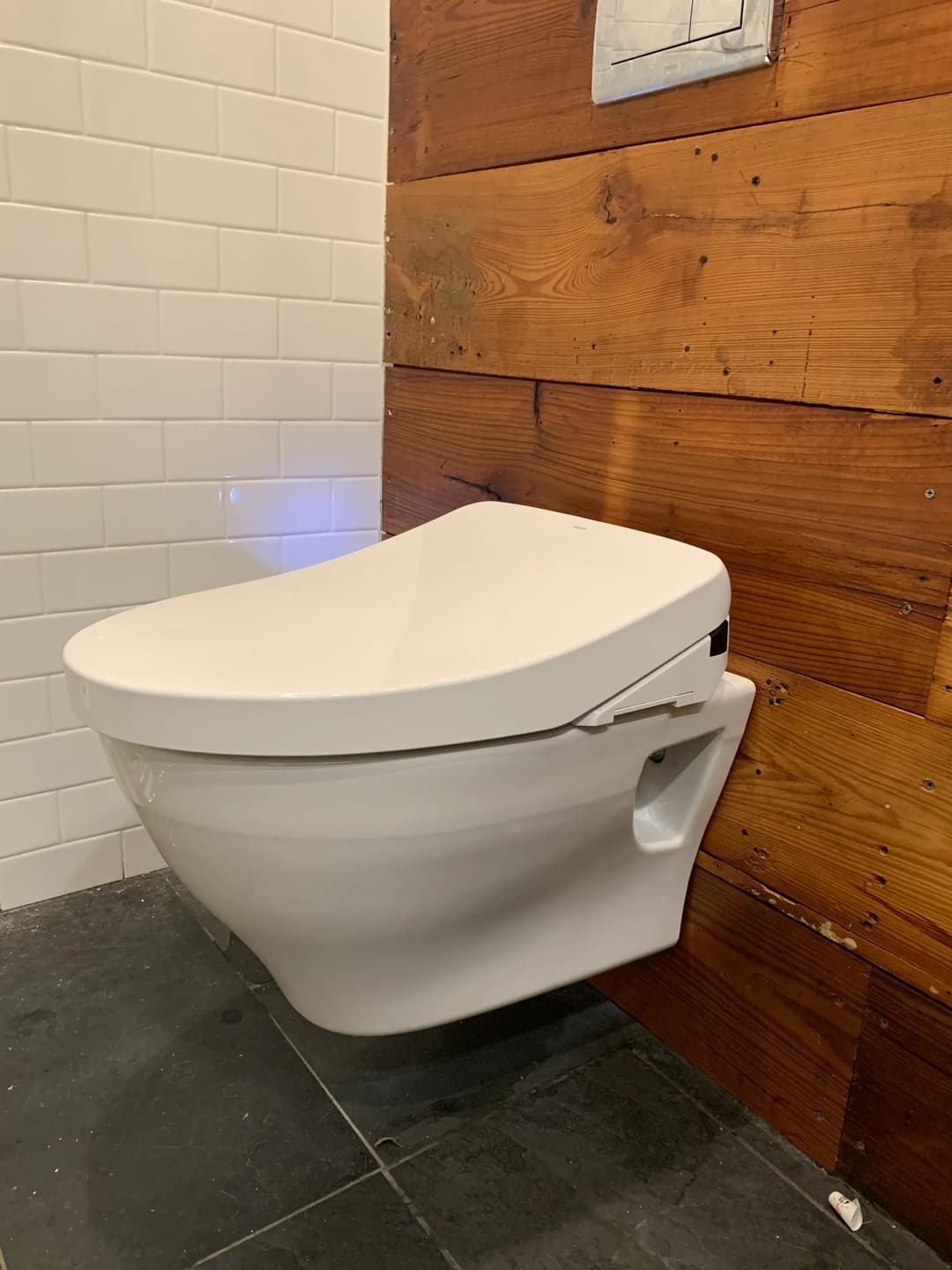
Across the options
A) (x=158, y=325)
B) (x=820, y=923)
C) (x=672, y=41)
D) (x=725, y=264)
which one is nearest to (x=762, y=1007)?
(x=820, y=923)

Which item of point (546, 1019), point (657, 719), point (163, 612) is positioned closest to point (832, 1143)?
point (546, 1019)

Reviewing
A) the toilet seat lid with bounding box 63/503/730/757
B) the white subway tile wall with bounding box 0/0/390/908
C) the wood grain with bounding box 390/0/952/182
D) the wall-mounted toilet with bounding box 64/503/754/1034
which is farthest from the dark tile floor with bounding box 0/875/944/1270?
the wood grain with bounding box 390/0/952/182

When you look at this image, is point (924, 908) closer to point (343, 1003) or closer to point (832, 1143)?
point (832, 1143)

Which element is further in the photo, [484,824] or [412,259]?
[412,259]

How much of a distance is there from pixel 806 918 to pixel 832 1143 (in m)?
0.21

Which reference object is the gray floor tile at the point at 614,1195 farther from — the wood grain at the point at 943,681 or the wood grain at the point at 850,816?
the wood grain at the point at 943,681

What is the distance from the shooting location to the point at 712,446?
94 cm

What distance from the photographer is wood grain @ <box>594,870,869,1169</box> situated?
2.93 ft

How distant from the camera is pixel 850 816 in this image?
0.86 m

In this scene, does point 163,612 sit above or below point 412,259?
below

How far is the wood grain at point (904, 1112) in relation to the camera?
815 millimetres

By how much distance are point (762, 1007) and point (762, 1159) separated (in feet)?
0.44

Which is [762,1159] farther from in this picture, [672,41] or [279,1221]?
[672,41]

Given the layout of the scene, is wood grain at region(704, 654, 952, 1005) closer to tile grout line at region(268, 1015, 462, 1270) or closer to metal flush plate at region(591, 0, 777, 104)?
tile grout line at region(268, 1015, 462, 1270)
